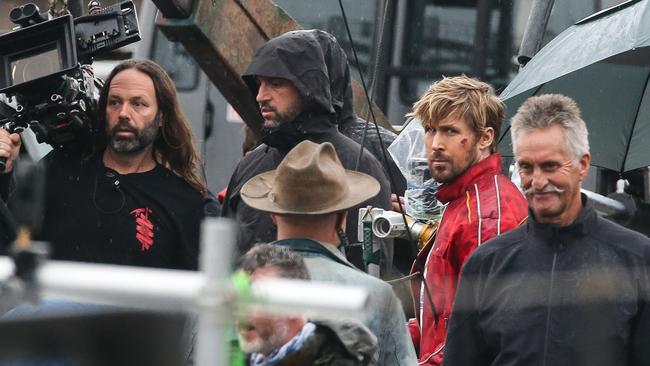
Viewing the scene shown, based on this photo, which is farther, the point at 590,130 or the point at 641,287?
the point at 590,130

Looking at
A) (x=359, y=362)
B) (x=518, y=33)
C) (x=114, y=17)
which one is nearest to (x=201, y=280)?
(x=359, y=362)

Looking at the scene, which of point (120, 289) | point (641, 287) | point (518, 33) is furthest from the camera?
point (518, 33)

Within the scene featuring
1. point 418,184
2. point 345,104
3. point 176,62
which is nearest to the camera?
point 418,184

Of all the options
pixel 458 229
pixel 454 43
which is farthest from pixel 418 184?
pixel 454 43

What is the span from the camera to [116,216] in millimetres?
5277

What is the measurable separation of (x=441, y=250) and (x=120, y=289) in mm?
3056

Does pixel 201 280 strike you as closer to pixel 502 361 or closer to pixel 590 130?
pixel 502 361

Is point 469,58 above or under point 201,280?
under

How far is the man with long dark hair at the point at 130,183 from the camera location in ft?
17.2

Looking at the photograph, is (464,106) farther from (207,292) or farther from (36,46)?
(207,292)

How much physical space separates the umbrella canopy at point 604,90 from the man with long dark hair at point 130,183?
1254 mm

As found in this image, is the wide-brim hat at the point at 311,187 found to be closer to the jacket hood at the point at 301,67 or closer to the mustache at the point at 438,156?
the mustache at the point at 438,156

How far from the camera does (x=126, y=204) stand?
17.5ft

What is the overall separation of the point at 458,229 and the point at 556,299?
0.70 meters
